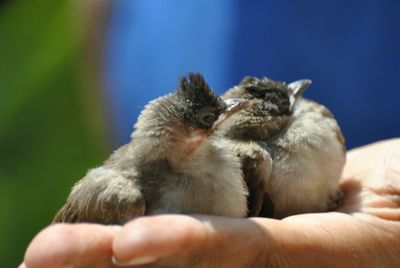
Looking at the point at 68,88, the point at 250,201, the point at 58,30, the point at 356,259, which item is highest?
the point at 58,30

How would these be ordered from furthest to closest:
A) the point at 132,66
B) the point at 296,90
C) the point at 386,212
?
the point at 132,66, the point at 296,90, the point at 386,212

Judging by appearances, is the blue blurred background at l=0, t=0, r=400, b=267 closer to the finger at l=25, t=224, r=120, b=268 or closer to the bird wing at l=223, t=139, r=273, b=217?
the bird wing at l=223, t=139, r=273, b=217

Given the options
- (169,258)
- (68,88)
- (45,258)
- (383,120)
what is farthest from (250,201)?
(68,88)

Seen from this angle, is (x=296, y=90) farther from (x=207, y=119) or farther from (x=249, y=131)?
(x=207, y=119)

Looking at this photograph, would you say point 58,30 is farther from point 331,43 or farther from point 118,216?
point 118,216

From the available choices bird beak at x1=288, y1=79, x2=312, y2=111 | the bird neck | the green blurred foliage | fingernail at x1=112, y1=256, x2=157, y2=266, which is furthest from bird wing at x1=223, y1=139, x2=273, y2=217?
the green blurred foliage

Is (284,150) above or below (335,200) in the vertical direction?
above

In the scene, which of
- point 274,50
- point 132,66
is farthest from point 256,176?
point 132,66

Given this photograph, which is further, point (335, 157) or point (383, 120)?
point (383, 120)

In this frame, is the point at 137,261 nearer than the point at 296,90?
Yes
